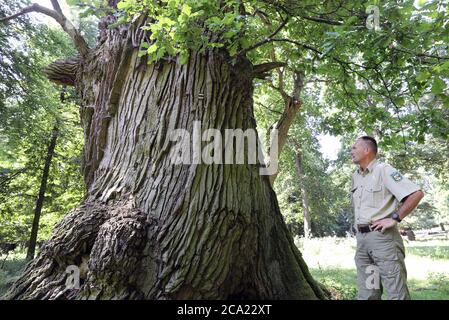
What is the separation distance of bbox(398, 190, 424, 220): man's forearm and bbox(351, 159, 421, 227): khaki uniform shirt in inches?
1.4

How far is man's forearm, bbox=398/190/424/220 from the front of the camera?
9.18 ft

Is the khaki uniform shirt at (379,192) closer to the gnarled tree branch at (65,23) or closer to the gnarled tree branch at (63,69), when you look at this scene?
the gnarled tree branch at (65,23)

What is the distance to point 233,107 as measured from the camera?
3.58 m

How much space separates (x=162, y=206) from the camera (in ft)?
9.84

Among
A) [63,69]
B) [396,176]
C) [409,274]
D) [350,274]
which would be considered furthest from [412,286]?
[63,69]

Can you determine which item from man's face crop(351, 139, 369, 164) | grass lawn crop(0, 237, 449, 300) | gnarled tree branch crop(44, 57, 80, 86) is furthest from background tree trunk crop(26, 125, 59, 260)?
man's face crop(351, 139, 369, 164)

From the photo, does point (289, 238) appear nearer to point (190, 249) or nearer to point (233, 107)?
point (190, 249)

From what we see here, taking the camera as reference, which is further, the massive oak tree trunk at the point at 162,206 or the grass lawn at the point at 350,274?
the grass lawn at the point at 350,274

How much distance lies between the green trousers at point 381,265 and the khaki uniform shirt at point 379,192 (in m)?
0.18

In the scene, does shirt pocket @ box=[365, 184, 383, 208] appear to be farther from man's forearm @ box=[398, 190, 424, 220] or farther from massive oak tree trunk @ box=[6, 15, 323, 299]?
massive oak tree trunk @ box=[6, 15, 323, 299]

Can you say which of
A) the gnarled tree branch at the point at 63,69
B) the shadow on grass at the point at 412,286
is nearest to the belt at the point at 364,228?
the shadow on grass at the point at 412,286

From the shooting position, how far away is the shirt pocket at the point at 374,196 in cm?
308
